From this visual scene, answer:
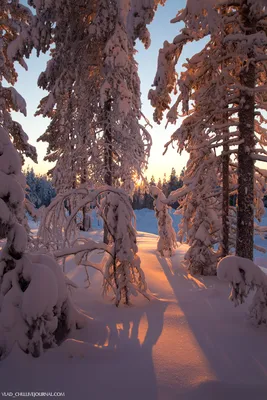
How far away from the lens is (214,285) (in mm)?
7727

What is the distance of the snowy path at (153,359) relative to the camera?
10.1 feet

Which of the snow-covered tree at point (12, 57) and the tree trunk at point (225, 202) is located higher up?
the snow-covered tree at point (12, 57)

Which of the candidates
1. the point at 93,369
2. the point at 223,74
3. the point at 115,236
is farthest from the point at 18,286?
the point at 223,74

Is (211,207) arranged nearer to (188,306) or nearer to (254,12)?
(188,306)

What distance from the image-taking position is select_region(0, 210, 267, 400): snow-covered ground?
3.08 m

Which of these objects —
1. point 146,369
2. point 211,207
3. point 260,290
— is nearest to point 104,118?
point 211,207

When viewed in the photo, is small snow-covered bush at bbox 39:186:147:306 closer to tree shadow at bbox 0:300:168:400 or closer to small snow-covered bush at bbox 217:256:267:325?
tree shadow at bbox 0:300:168:400

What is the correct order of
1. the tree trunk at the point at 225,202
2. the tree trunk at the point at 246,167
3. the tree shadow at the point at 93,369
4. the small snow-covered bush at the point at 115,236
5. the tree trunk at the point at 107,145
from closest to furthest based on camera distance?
the tree shadow at the point at 93,369 < the small snow-covered bush at the point at 115,236 < the tree trunk at the point at 246,167 < the tree trunk at the point at 225,202 < the tree trunk at the point at 107,145

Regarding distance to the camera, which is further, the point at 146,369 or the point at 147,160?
the point at 147,160

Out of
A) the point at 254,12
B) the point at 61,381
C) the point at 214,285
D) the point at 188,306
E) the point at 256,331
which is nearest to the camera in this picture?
the point at 61,381

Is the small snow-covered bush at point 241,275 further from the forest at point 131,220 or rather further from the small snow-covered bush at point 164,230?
the small snow-covered bush at point 164,230

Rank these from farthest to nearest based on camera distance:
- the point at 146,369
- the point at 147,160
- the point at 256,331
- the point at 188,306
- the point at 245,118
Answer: the point at 147,160 → the point at 245,118 → the point at 188,306 → the point at 256,331 → the point at 146,369

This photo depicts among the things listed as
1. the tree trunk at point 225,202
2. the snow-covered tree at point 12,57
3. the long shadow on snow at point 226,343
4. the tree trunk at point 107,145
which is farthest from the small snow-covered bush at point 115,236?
the snow-covered tree at point 12,57

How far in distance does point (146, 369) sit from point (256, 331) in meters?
2.28
